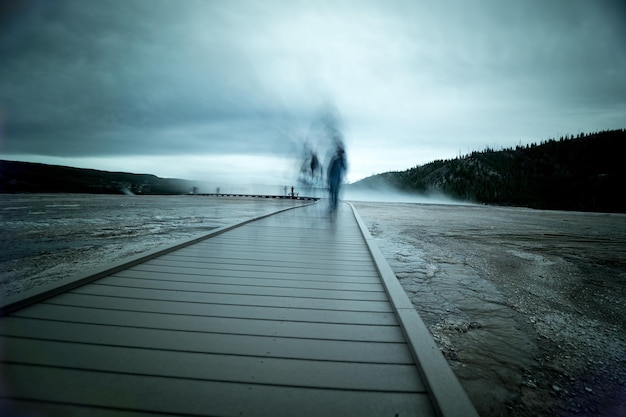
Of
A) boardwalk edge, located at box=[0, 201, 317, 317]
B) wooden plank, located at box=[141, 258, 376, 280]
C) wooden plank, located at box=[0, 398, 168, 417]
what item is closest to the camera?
wooden plank, located at box=[0, 398, 168, 417]

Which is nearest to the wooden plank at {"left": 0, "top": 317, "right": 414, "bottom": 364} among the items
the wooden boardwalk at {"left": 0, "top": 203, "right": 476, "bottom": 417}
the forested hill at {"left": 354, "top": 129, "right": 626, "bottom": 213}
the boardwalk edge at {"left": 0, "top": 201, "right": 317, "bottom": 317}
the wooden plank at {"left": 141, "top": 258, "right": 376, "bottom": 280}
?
the wooden boardwalk at {"left": 0, "top": 203, "right": 476, "bottom": 417}

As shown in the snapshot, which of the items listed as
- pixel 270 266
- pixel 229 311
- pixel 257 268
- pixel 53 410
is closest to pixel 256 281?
pixel 257 268

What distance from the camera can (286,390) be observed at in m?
1.45

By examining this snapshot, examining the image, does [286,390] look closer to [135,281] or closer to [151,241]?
[135,281]

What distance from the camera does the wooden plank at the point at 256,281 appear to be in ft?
9.74

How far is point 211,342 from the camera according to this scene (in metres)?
1.82

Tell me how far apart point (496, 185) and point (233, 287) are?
9872cm

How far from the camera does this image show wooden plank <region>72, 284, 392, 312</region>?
97.0 inches

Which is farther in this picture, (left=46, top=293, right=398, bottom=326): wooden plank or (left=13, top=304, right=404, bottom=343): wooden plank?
(left=46, top=293, right=398, bottom=326): wooden plank

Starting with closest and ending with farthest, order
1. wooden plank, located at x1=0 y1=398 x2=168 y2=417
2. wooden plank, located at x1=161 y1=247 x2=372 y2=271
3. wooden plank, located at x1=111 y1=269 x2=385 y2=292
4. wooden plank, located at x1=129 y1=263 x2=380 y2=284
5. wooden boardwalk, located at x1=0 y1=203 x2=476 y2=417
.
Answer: wooden plank, located at x1=0 y1=398 x2=168 y2=417 < wooden boardwalk, located at x1=0 y1=203 x2=476 y2=417 < wooden plank, located at x1=111 y1=269 x2=385 y2=292 < wooden plank, located at x1=129 y1=263 x2=380 y2=284 < wooden plank, located at x1=161 y1=247 x2=372 y2=271

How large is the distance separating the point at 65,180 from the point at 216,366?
102 metres

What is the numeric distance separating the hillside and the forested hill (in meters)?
85.5

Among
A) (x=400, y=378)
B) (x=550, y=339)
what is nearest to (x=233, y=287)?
(x=400, y=378)

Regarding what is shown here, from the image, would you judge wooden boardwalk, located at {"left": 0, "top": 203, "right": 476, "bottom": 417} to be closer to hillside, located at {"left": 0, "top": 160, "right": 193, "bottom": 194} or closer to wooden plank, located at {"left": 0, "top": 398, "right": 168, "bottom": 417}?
wooden plank, located at {"left": 0, "top": 398, "right": 168, "bottom": 417}
